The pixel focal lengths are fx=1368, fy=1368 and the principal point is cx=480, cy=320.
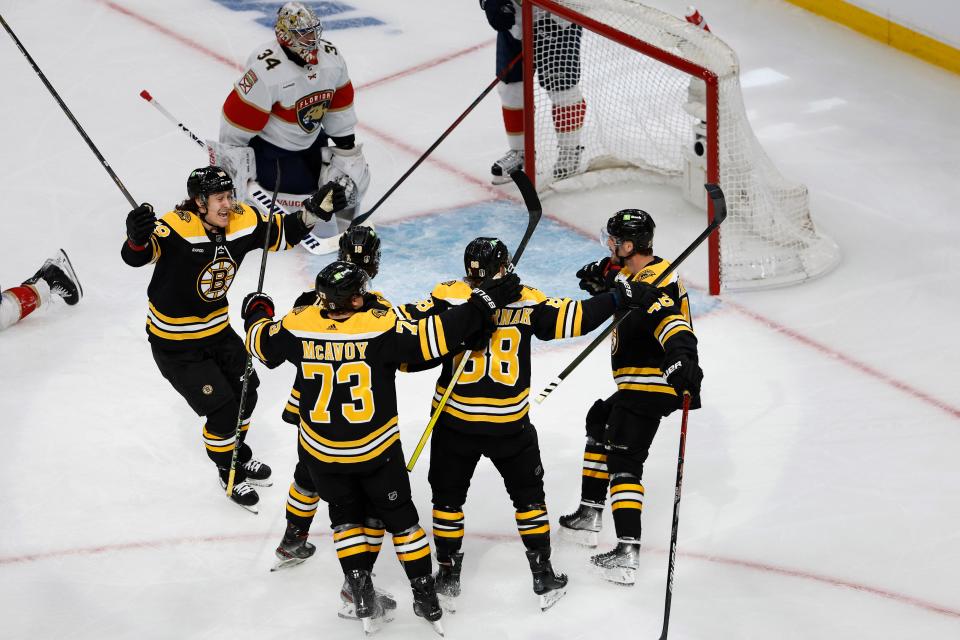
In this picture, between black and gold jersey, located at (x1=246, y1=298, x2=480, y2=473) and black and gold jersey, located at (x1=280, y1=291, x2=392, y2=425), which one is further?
Result: black and gold jersey, located at (x1=280, y1=291, x2=392, y2=425)

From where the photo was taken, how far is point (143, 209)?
12.3 feet

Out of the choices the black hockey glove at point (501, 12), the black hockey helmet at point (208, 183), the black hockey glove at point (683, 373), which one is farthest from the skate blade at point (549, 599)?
the black hockey glove at point (501, 12)

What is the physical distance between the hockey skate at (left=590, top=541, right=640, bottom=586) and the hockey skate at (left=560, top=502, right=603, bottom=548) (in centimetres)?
14

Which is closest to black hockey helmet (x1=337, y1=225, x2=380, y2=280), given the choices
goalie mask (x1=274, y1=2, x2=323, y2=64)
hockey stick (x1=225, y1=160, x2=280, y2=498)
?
hockey stick (x1=225, y1=160, x2=280, y2=498)

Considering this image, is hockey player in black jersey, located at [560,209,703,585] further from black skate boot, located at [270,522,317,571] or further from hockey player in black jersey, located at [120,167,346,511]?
hockey player in black jersey, located at [120,167,346,511]

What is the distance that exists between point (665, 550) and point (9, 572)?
187 cm

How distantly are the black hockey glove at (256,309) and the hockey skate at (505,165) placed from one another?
9.14 ft

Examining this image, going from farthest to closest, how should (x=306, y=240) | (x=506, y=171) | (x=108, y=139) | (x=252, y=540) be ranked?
(x=108, y=139), (x=506, y=171), (x=306, y=240), (x=252, y=540)

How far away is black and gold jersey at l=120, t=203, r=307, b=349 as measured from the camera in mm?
3902

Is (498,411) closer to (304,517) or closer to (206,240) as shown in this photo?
(304,517)

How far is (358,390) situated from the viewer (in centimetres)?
337

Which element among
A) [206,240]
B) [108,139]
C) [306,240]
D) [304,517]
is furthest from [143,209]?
[108,139]

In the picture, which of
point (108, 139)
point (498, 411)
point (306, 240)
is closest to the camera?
point (498, 411)

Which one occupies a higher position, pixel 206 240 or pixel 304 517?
pixel 206 240
